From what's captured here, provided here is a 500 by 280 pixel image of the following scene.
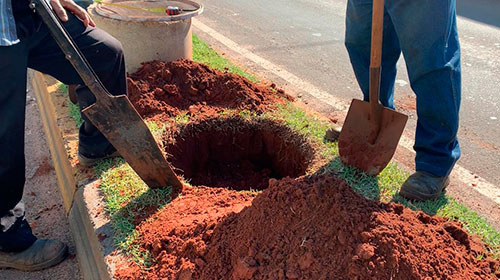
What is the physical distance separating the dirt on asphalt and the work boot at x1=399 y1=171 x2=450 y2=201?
0.80 ft

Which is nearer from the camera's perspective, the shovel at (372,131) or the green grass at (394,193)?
the green grass at (394,193)

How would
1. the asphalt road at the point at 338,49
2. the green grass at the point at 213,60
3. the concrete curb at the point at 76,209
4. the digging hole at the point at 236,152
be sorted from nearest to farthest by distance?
the concrete curb at the point at 76,209 → the digging hole at the point at 236,152 → the asphalt road at the point at 338,49 → the green grass at the point at 213,60

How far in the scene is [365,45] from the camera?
9.96ft

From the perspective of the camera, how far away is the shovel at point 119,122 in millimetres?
2293

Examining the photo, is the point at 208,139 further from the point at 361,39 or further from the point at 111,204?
the point at 361,39

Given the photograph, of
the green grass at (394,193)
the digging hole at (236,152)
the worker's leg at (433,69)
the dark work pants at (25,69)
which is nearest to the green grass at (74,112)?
the dark work pants at (25,69)

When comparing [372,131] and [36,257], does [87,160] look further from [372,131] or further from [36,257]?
[372,131]

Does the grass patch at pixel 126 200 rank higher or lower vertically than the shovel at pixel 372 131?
lower

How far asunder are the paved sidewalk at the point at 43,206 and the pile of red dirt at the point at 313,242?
0.77 m

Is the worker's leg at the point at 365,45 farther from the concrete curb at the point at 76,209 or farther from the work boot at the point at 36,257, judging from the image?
the work boot at the point at 36,257

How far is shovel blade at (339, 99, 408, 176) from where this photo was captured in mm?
2721

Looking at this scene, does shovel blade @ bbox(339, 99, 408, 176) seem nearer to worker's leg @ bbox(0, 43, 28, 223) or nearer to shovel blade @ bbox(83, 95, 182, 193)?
shovel blade @ bbox(83, 95, 182, 193)

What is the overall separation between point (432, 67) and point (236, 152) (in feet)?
5.67

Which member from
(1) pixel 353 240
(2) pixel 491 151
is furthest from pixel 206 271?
(2) pixel 491 151
